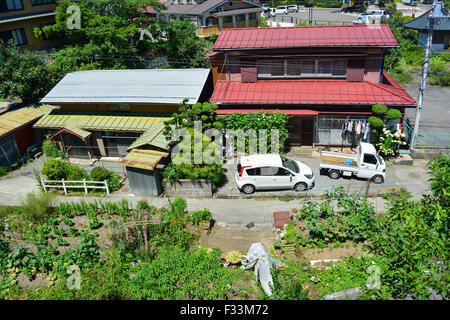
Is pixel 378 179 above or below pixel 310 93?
below

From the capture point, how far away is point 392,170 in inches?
793

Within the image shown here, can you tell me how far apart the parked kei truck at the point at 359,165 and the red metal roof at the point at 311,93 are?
3515mm

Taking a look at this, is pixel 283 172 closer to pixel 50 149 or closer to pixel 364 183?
pixel 364 183

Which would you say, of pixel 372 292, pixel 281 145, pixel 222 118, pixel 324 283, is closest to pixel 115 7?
pixel 222 118

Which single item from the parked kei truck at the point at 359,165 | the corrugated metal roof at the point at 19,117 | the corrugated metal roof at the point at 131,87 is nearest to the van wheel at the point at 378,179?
the parked kei truck at the point at 359,165

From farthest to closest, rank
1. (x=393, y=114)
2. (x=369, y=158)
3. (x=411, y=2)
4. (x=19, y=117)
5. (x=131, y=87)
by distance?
(x=411, y=2) → (x=19, y=117) → (x=131, y=87) → (x=393, y=114) → (x=369, y=158)

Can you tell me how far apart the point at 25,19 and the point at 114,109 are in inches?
905

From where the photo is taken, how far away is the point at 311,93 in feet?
72.6

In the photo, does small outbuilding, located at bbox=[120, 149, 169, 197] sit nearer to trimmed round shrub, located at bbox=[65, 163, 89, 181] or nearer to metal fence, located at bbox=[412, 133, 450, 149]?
trimmed round shrub, located at bbox=[65, 163, 89, 181]

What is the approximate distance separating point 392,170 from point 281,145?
21.5 ft

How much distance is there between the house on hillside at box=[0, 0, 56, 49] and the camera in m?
36.1

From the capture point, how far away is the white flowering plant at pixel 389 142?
20.5 meters

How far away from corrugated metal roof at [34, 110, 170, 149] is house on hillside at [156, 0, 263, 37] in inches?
979

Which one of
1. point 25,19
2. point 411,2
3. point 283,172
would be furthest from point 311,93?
point 411,2
